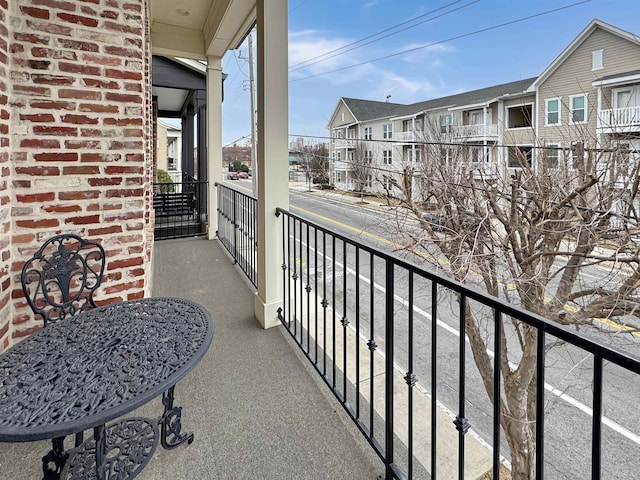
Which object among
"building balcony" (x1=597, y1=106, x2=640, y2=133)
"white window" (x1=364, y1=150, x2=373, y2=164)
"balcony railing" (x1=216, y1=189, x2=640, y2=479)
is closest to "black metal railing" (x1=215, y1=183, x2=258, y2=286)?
"balcony railing" (x1=216, y1=189, x2=640, y2=479)

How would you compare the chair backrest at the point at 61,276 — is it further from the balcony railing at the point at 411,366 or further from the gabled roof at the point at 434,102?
the gabled roof at the point at 434,102

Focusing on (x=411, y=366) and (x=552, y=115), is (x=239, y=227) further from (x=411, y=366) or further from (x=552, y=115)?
(x=552, y=115)

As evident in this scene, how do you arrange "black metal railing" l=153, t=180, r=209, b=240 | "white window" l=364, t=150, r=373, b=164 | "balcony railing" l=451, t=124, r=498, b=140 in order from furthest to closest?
"white window" l=364, t=150, r=373, b=164, "balcony railing" l=451, t=124, r=498, b=140, "black metal railing" l=153, t=180, r=209, b=240

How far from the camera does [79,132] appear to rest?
5.79 feet

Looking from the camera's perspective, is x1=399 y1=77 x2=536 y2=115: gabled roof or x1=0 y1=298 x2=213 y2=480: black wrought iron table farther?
x1=399 y1=77 x2=536 y2=115: gabled roof

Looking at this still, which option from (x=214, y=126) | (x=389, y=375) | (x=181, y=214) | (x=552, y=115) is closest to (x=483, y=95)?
(x=552, y=115)

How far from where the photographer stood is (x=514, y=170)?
162 inches

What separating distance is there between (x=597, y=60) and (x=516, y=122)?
355 cm

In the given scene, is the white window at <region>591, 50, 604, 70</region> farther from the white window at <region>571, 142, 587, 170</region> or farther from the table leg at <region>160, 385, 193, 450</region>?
the table leg at <region>160, 385, 193, 450</region>

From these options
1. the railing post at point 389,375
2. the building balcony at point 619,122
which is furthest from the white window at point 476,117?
the railing post at point 389,375

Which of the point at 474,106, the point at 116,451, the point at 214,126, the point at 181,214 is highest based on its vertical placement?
the point at 474,106

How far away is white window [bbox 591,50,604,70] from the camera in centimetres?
1131

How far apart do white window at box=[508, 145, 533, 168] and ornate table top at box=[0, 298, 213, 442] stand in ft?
12.6

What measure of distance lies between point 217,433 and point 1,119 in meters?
1.62
